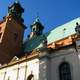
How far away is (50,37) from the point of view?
31.6 m

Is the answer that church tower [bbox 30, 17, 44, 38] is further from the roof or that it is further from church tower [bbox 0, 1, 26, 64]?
the roof

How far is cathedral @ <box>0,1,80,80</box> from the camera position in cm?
1729

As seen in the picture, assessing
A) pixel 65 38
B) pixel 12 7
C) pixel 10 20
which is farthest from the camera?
pixel 12 7

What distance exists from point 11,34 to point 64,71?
18.2 m

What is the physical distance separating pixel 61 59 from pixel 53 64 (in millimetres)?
948

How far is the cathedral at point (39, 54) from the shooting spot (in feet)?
56.7

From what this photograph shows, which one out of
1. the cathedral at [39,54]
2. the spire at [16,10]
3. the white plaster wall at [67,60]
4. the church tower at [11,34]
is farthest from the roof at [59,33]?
the white plaster wall at [67,60]

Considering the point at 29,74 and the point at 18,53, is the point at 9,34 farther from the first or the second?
the point at 29,74

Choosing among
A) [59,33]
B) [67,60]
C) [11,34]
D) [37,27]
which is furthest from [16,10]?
[67,60]

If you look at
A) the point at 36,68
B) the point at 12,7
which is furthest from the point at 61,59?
the point at 12,7

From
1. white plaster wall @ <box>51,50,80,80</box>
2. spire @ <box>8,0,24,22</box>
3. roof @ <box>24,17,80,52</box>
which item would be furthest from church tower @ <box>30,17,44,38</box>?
white plaster wall @ <box>51,50,80,80</box>

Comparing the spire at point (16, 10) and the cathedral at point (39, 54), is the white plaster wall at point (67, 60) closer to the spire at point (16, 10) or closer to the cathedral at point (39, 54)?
the cathedral at point (39, 54)

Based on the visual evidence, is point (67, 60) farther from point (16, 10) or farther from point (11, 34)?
point (16, 10)

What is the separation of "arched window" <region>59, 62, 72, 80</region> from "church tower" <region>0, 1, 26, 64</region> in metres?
13.7
